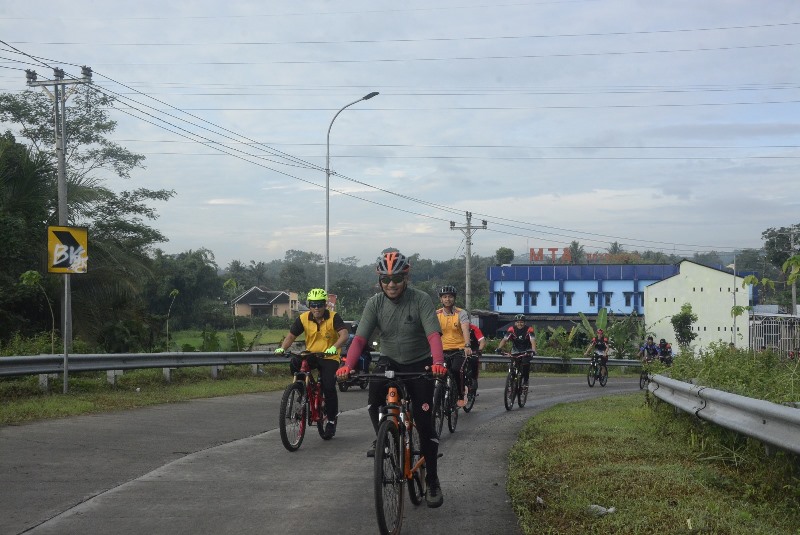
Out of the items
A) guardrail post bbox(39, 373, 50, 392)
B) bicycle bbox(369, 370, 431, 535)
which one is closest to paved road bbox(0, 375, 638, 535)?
bicycle bbox(369, 370, 431, 535)

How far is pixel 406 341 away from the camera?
6.86 m

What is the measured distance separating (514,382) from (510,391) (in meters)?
0.27

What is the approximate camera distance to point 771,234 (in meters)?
62.1

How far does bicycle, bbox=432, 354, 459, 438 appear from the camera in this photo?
1124cm

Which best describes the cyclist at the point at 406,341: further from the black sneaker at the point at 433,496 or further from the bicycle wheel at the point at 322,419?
the bicycle wheel at the point at 322,419

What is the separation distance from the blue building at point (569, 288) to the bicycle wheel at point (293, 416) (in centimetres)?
6914

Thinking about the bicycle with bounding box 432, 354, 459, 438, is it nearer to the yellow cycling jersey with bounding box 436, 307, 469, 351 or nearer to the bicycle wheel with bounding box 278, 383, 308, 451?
the yellow cycling jersey with bounding box 436, 307, 469, 351

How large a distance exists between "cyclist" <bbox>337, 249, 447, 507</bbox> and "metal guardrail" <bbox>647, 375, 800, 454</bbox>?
2.52 meters

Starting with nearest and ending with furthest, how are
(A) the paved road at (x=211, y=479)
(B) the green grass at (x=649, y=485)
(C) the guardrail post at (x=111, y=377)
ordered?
1. (B) the green grass at (x=649, y=485)
2. (A) the paved road at (x=211, y=479)
3. (C) the guardrail post at (x=111, y=377)

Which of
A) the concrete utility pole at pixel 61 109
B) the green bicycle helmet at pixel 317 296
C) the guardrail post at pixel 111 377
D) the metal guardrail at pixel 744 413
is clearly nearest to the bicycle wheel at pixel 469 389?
the green bicycle helmet at pixel 317 296

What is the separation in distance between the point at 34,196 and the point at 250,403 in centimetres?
837

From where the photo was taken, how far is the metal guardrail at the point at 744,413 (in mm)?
6242

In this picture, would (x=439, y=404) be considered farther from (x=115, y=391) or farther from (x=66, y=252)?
(x=115, y=391)

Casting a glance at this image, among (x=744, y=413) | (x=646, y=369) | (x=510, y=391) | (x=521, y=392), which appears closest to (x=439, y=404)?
(x=744, y=413)
